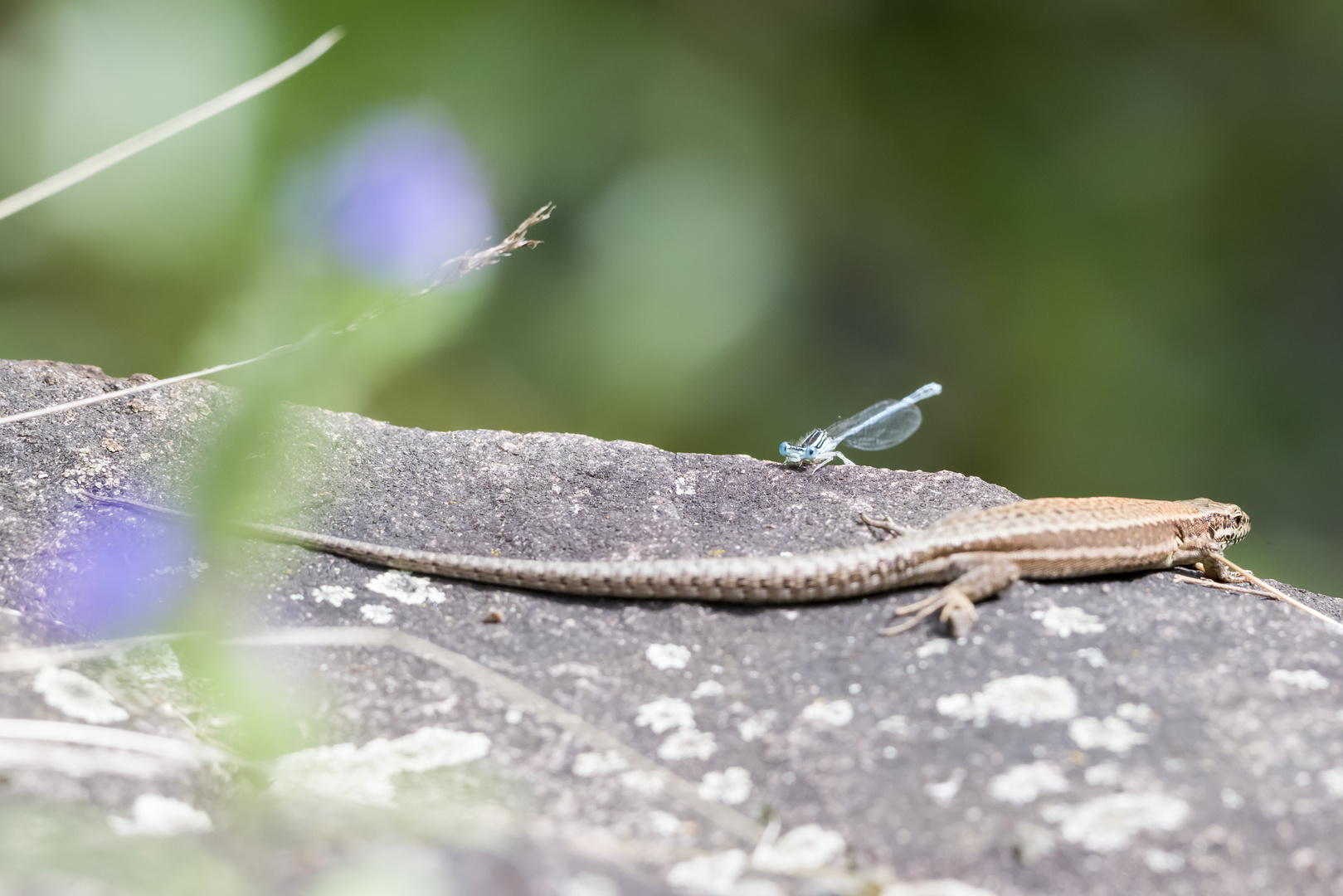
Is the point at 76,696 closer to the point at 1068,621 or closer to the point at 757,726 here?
the point at 757,726

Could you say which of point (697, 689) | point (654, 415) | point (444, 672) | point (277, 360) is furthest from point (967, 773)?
point (654, 415)

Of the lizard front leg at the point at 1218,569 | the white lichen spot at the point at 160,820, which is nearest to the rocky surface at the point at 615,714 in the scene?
the white lichen spot at the point at 160,820

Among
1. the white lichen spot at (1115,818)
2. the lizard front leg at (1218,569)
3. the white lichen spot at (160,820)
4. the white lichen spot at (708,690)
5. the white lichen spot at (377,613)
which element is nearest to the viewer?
the white lichen spot at (160,820)

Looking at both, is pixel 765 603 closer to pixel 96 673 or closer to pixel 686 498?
pixel 686 498

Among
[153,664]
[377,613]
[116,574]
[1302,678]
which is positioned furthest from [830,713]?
[116,574]

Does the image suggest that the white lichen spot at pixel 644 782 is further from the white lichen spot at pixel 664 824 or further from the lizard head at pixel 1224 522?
the lizard head at pixel 1224 522
